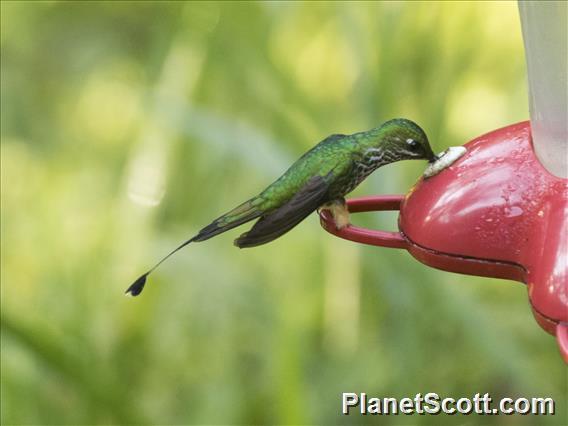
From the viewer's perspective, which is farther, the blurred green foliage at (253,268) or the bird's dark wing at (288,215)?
the blurred green foliage at (253,268)

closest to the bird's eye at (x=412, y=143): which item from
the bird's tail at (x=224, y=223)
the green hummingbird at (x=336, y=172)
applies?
the green hummingbird at (x=336, y=172)

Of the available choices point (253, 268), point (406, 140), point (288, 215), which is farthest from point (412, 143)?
point (253, 268)

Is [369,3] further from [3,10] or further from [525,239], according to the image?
[3,10]

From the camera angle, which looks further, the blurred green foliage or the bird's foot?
the blurred green foliage

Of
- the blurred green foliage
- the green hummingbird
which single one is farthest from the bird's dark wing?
the blurred green foliage

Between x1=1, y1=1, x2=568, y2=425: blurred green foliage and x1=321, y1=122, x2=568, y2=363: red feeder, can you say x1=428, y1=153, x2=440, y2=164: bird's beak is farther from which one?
x1=1, y1=1, x2=568, y2=425: blurred green foliage

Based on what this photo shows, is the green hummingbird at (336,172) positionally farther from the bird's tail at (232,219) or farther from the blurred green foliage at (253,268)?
the blurred green foliage at (253,268)

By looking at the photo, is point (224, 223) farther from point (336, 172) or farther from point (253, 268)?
point (253, 268)
